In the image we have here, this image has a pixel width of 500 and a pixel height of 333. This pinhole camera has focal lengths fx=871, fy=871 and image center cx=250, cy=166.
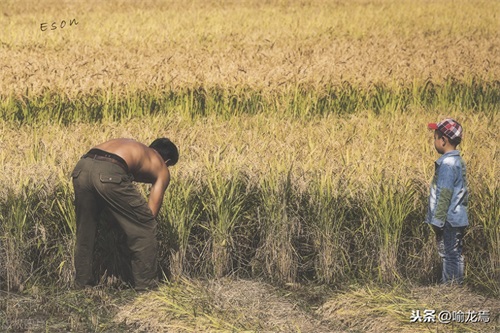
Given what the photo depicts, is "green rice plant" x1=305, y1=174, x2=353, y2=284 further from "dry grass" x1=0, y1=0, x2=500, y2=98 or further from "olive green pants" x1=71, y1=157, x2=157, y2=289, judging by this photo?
"dry grass" x1=0, y1=0, x2=500, y2=98

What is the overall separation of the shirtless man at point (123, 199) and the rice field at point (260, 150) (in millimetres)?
280

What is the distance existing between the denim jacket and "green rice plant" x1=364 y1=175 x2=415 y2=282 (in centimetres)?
33

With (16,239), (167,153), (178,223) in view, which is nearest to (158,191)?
(167,153)

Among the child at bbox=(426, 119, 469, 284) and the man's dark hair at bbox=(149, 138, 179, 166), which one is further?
the man's dark hair at bbox=(149, 138, 179, 166)

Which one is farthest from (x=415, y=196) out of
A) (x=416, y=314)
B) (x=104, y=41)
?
(x=104, y=41)

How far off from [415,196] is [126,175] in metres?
2.27

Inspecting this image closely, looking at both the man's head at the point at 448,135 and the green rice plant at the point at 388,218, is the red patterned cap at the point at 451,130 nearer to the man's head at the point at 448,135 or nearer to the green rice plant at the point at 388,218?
the man's head at the point at 448,135

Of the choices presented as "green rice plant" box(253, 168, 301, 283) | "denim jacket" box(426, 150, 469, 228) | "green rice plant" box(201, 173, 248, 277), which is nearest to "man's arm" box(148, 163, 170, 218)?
"green rice plant" box(201, 173, 248, 277)

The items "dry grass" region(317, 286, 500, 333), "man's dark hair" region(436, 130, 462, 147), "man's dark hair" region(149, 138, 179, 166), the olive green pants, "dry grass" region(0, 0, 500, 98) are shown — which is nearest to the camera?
"dry grass" region(317, 286, 500, 333)

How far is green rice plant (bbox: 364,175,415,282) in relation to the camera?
6.59 metres

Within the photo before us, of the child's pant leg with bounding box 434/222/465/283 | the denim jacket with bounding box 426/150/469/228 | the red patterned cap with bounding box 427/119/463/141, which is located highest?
the red patterned cap with bounding box 427/119/463/141

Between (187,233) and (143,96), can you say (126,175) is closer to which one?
(187,233)

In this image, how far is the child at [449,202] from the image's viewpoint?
20.3ft

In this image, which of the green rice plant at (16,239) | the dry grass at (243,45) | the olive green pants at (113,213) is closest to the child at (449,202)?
the olive green pants at (113,213)
